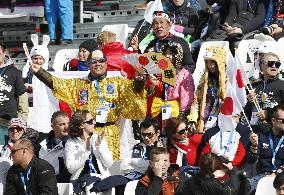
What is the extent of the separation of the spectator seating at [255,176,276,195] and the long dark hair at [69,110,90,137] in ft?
6.39

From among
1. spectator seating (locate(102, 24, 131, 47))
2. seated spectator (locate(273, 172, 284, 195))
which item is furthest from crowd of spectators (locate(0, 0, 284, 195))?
spectator seating (locate(102, 24, 131, 47))

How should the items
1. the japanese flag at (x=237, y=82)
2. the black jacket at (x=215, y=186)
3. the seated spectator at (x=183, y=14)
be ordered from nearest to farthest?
the black jacket at (x=215, y=186) → the japanese flag at (x=237, y=82) → the seated spectator at (x=183, y=14)

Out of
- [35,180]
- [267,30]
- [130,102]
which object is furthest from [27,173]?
[267,30]

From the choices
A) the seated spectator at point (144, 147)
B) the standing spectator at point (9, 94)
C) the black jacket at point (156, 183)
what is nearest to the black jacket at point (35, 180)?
the black jacket at point (156, 183)

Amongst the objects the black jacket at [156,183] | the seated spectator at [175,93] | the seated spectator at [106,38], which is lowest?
the black jacket at [156,183]

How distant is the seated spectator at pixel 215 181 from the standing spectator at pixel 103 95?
6.35ft

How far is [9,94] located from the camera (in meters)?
11.6

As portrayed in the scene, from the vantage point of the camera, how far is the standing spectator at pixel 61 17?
1433 cm

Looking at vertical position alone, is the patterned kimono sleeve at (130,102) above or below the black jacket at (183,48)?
below

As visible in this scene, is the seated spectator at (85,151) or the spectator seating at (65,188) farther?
the seated spectator at (85,151)

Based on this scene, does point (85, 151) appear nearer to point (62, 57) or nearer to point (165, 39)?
point (165, 39)

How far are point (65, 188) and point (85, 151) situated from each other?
552mm

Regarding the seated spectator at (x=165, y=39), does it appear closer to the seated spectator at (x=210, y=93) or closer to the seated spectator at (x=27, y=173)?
the seated spectator at (x=210, y=93)

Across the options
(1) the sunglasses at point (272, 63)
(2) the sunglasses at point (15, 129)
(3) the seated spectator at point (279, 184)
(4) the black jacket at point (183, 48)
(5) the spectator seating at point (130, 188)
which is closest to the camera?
(3) the seated spectator at point (279, 184)
